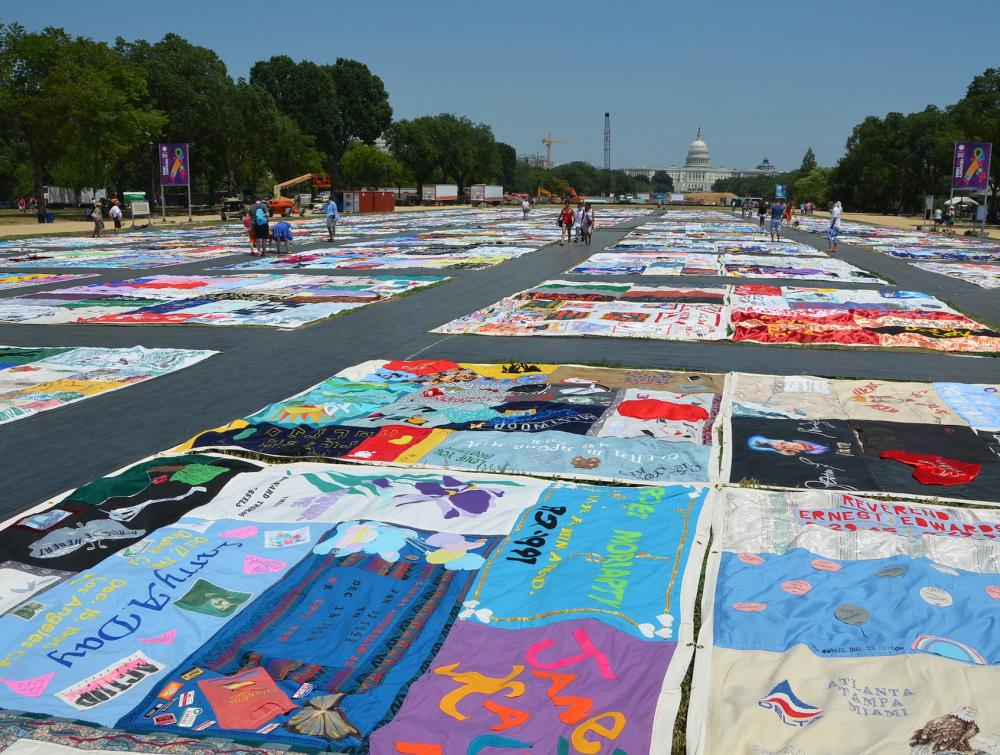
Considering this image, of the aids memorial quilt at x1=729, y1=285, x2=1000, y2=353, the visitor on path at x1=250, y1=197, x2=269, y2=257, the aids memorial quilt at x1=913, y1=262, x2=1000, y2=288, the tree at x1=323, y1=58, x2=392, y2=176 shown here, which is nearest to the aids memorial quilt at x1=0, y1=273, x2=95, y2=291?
the visitor on path at x1=250, y1=197, x2=269, y2=257

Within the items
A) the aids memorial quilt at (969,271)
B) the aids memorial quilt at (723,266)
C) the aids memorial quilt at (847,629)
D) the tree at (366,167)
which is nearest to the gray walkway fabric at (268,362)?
the aids memorial quilt at (969,271)

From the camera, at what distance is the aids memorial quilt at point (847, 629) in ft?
13.6

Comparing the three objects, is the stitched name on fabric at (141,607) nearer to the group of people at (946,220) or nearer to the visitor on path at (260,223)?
the visitor on path at (260,223)

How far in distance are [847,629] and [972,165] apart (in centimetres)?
4016

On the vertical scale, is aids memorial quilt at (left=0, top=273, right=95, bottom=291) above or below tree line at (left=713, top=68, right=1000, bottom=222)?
below

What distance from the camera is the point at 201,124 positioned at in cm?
6206

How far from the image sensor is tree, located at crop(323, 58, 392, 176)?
87.4 meters

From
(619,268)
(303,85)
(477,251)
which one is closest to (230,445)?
(619,268)

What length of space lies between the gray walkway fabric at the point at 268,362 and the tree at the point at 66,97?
38.5 m

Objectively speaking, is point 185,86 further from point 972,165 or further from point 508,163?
point 508,163

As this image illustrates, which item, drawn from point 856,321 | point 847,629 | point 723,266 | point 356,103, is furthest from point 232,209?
point 847,629

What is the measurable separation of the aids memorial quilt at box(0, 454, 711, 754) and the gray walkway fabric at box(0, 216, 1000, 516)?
1.30m

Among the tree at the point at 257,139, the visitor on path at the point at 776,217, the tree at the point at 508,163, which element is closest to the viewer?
the visitor on path at the point at 776,217

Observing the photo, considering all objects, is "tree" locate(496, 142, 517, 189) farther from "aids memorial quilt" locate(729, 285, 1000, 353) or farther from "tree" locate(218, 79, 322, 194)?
"aids memorial quilt" locate(729, 285, 1000, 353)
